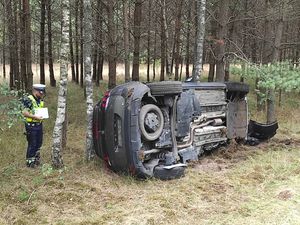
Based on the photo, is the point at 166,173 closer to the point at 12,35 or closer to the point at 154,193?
the point at 154,193

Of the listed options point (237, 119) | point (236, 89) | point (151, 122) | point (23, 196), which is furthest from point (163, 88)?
point (237, 119)

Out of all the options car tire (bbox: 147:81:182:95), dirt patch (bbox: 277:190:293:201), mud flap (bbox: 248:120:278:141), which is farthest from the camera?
mud flap (bbox: 248:120:278:141)

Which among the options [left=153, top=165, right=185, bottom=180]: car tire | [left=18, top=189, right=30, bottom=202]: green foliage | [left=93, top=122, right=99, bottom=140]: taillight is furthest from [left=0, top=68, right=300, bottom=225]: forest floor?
[left=93, top=122, right=99, bottom=140]: taillight

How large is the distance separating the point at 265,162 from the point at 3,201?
552 cm

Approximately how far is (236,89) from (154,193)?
181 inches

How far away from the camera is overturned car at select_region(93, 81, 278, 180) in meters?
7.13

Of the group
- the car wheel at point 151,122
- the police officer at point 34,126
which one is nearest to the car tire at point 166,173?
the car wheel at point 151,122

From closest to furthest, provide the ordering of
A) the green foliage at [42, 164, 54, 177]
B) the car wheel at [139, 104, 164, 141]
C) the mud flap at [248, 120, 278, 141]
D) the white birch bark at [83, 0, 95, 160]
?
1. the green foliage at [42, 164, 54, 177]
2. the car wheel at [139, 104, 164, 141]
3. the white birch bark at [83, 0, 95, 160]
4. the mud flap at [248, 120, 278, 141]

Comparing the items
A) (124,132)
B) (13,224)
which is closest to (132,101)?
(124,132)

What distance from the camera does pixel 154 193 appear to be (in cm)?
661

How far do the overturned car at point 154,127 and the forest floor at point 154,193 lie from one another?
292mm

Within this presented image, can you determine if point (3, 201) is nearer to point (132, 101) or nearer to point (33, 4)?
point (132, 101)

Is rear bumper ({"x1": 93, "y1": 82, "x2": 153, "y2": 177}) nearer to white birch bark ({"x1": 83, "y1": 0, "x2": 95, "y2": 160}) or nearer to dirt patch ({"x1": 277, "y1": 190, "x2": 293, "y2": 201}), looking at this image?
white birch bark ({"x1": 83, "y1": 0, "x2": 95, "y2": 160})

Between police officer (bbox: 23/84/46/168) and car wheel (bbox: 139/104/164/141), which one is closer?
car wheel (bbox: 139/104/164/141)
